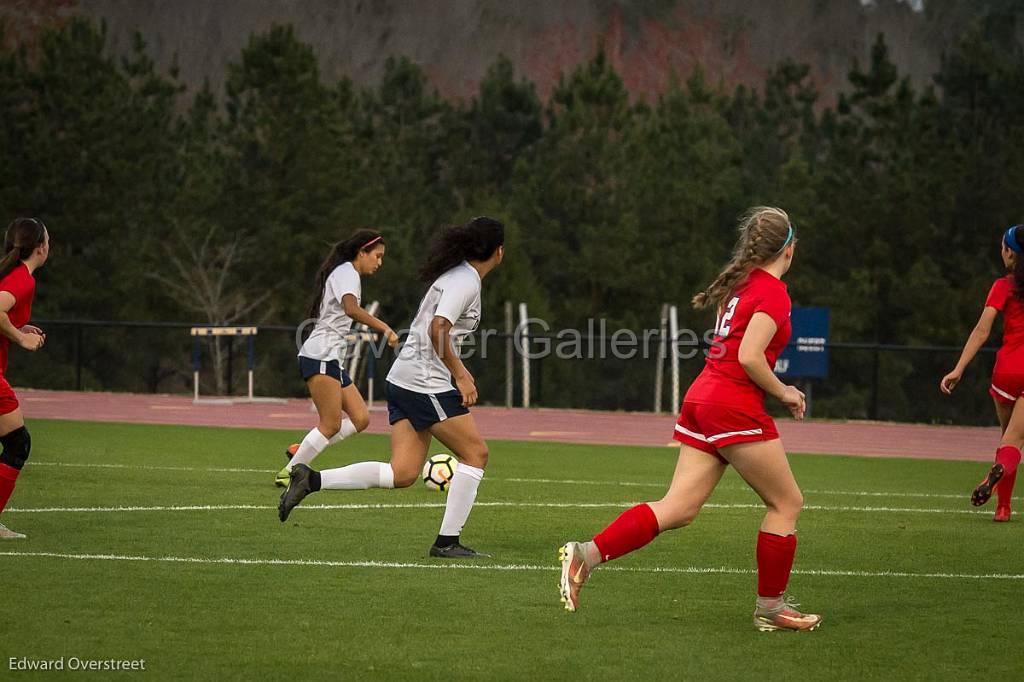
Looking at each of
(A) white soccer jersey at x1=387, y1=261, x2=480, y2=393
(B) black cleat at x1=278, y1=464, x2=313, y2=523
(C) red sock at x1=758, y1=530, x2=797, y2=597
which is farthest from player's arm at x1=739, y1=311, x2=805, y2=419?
(B) black cleat at x1=278, y1=464, x2=313, y2=523

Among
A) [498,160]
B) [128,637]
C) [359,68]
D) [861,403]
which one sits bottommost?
[861,403]

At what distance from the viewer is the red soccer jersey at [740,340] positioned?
7023mm

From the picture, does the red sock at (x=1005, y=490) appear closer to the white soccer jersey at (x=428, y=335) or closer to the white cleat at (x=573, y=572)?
the white soccer jersey at (x=428, y=335)

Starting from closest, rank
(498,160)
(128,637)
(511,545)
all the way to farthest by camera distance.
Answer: (128,637)
(511,545)
(498,160)

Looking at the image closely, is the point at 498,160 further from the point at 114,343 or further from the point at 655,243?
the point at 114,343

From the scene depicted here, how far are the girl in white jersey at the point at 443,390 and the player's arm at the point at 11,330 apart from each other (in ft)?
5.54

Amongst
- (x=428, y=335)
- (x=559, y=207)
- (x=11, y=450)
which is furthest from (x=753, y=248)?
(x=559, y=207)

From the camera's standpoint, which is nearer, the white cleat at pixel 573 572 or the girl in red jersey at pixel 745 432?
the girl in red jersey at pixel 745 432

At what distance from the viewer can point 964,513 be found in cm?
1255

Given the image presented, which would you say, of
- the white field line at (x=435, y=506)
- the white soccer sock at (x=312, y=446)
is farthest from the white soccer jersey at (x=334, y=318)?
the white field line at (x=435, y=506)

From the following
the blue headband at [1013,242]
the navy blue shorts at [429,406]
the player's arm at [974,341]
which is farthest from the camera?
the player's arm at [974,341]

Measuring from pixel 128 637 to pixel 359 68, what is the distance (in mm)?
118847

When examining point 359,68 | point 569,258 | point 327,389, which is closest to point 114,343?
point 569,258

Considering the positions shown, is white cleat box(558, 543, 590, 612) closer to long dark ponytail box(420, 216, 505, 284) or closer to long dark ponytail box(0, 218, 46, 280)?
long dark ponytail box(420, 216, 505, 284)
